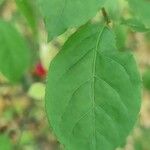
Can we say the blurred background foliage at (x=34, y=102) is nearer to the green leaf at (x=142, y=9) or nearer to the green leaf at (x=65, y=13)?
the green leaf at (x=142, y=9)

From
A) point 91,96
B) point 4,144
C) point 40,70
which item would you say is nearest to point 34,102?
point 40,70

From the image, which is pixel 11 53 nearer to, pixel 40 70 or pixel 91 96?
pixel 91 96

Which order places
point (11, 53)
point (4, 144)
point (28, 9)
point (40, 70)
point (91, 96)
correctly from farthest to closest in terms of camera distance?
point (40, 70) → point (4, 144) → point (11, 53) → point (28, 9) → point (91, 96)

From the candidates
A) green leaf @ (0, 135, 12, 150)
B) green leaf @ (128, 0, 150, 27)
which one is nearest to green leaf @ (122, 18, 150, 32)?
green leaf @ (128, 0, 150, 27)

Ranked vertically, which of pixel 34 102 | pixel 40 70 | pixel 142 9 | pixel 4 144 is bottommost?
pixel 34 102

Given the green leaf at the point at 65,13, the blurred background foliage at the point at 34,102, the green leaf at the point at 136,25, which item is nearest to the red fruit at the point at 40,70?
the blurred background foliage at the point at 34,102

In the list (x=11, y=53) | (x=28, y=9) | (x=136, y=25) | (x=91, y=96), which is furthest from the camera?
(x=11, y=53)
